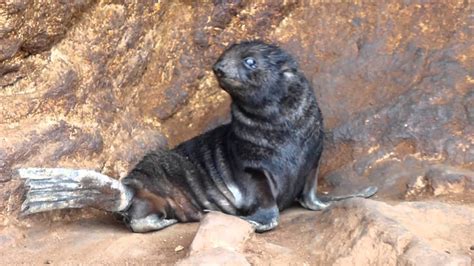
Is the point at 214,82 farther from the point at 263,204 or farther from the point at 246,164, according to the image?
the point at 263,204

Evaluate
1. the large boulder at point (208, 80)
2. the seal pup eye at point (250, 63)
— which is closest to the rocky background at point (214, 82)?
the large boulder at point (208, 80)

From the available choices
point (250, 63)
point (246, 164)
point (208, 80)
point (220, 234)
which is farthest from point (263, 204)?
point (208, 80)

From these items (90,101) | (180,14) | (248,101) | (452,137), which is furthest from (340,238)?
(180,14)

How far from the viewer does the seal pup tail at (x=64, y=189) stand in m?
4.62

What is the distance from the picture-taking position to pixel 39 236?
490 centimetres

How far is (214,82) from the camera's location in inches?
251

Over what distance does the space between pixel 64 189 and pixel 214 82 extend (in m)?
2.01

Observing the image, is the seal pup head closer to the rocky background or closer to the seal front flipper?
the seal front flipper

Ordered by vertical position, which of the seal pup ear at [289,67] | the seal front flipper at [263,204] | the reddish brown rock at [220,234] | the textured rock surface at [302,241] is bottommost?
the seal front flipper at [263,204]

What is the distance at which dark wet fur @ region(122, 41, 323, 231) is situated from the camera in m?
5.29

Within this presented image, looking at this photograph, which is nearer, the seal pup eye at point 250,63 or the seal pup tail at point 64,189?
the seal pup tail at point 64,189

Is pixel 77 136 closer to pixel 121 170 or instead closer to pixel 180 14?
pixel 121 170

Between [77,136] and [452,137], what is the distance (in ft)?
8.67

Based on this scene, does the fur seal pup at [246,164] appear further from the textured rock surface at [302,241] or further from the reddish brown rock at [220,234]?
the reddish brown rock at [220,234]
